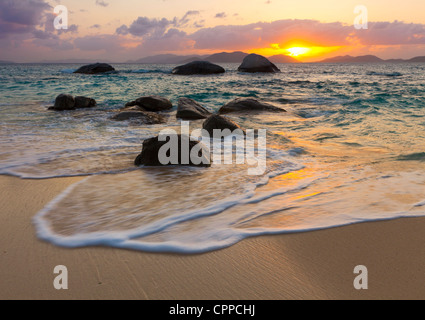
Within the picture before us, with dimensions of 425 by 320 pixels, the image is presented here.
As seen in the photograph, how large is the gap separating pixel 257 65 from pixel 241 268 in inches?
1527

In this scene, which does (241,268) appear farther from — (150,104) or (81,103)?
(81,103)

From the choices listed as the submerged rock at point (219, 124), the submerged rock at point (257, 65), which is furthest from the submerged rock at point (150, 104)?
the submerged rock at point (257, 65)

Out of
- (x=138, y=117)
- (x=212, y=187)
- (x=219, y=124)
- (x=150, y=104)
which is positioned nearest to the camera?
(x=212, y=187)

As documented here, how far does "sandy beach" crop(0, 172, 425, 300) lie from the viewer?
168cm

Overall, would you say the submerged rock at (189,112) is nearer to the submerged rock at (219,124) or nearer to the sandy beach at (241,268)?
the submerged rock at (219,124)

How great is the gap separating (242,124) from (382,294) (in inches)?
235

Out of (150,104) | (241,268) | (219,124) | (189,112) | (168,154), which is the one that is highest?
(150,104)

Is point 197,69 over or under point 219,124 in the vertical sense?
over

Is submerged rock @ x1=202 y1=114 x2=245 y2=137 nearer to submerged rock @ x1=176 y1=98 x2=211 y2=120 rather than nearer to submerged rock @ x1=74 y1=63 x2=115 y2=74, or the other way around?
submerged rock @ x1=176 y1=98 x2=211 y2=120

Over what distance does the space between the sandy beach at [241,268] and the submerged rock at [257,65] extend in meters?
38.1

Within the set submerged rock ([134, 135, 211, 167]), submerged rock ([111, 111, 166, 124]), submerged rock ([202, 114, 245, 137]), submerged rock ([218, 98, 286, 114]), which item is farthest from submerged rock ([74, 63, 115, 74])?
submerged rock ([134, 135, 211, 167])

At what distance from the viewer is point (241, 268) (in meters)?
1.89

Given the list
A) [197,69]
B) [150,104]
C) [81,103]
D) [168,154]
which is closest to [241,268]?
[168,154]
